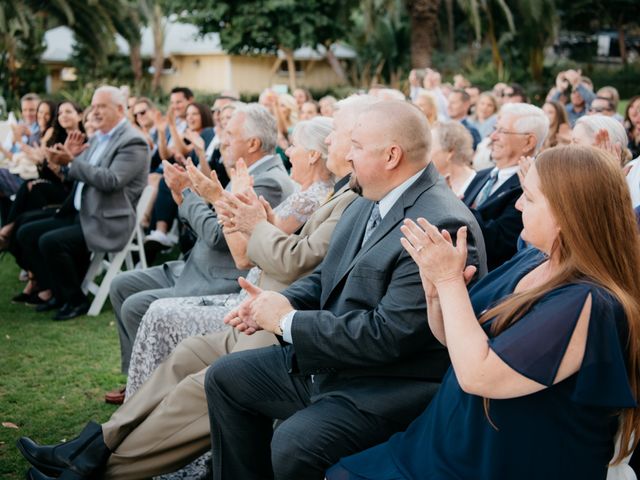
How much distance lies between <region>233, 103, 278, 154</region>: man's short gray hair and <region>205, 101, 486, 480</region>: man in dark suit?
1.63m

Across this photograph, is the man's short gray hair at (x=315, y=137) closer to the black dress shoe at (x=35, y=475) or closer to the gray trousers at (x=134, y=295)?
the gray trousers at (x=134, y=295)

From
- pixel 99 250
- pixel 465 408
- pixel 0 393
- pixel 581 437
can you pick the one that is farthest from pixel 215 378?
pixel 99 250

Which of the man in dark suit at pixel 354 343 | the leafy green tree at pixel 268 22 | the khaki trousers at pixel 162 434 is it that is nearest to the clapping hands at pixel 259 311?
the man in dark suit at pixel 354 343

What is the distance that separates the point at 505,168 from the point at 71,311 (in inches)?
152

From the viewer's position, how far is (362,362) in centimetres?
276

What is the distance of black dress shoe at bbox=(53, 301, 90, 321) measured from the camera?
22.1 ft

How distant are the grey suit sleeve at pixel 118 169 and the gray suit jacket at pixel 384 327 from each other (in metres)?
3.87

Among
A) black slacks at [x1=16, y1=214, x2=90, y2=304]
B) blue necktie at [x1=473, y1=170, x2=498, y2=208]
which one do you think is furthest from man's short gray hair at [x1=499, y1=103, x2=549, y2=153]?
black slacks at [x1=16, y1=214, x2=90, y2=304]

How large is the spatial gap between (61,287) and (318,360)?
4590 millimetres

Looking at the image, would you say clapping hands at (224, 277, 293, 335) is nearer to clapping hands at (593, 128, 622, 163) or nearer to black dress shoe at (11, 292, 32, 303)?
clapping hands at (593, 128, 622, 163)

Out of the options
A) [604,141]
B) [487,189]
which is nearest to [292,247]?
[487,189]

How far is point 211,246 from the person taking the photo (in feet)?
14.8

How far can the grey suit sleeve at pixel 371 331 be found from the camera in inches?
106

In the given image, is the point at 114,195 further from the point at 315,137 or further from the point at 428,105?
the point at 428,105
